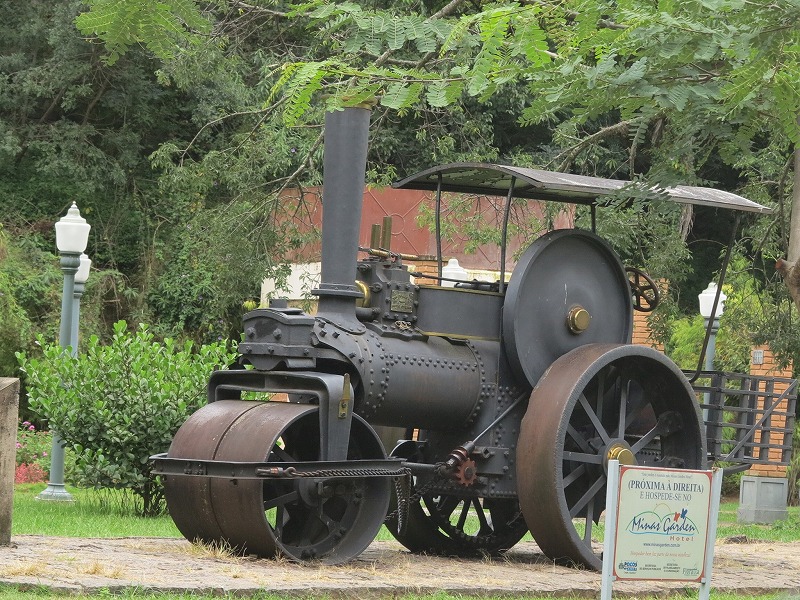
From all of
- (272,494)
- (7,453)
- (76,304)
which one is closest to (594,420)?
(272,494)

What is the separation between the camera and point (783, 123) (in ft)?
21.0

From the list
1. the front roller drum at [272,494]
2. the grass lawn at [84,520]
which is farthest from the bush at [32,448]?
the front roller drum at [272,494]

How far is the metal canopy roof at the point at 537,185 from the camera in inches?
356

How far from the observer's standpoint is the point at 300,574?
292 inches

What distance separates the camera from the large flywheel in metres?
8.66

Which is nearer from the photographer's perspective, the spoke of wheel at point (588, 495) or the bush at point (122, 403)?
the spoke of wheel at point (588, 495)

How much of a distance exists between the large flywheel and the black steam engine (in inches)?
0.5

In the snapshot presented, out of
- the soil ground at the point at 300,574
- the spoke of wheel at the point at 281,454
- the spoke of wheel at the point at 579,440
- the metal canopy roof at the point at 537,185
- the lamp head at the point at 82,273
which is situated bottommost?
the soil ground at the point at 300,574

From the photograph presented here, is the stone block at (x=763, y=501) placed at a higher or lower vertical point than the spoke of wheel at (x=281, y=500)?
lower

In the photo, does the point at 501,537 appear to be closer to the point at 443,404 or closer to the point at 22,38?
the point at 443,404

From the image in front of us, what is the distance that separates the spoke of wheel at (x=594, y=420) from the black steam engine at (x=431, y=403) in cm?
2

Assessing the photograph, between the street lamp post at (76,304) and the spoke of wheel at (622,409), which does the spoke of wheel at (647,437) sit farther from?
the street lamp post at (76,304)

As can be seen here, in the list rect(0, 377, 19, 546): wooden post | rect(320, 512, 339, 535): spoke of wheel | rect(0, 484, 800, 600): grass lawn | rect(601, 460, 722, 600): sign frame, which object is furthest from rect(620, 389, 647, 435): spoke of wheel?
rect(0, 377, 19, 546): wooden post

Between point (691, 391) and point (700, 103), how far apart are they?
325cm
